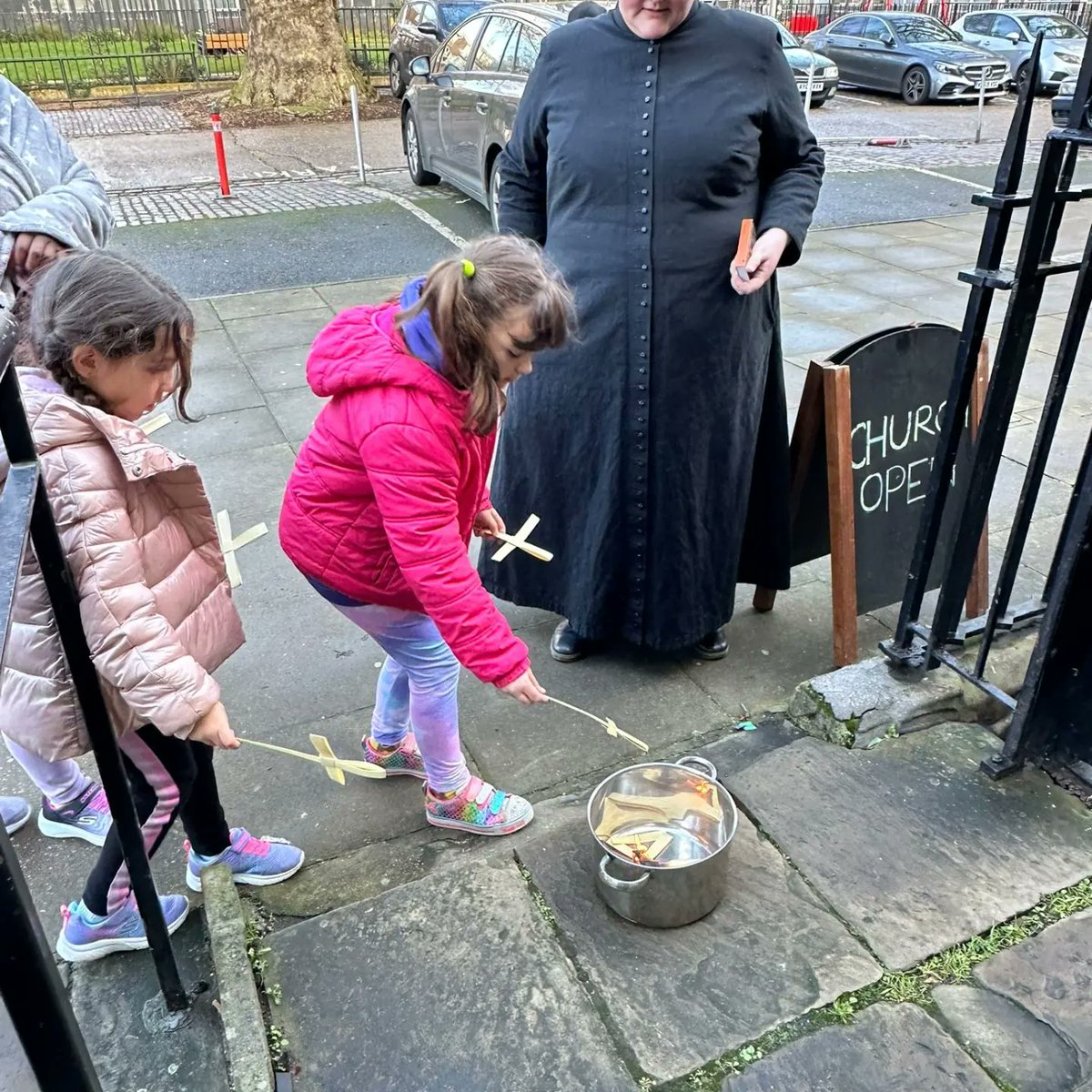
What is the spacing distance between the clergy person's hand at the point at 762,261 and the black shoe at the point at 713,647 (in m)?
1.14

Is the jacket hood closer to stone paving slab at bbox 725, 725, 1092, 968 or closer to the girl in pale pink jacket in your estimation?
the girl in pale pink jacket

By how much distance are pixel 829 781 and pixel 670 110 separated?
1.79 m

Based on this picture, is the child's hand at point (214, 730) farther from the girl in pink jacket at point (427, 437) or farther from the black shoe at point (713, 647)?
the black shoe at point (713, 647)

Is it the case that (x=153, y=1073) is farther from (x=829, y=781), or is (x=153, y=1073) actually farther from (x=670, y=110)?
(x=670, y=110)

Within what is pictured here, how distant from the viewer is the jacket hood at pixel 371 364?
1892mm

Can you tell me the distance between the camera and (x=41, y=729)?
1.74 metres

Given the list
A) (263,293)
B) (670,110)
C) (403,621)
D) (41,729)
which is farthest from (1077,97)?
(263,293)

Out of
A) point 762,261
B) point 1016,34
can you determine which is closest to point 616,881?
point 762,261

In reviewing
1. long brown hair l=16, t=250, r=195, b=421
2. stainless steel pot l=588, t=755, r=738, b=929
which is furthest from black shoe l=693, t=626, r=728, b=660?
long brown hair l=16, t=250, r=195, b=421

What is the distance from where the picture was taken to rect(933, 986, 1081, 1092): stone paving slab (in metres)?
1.81

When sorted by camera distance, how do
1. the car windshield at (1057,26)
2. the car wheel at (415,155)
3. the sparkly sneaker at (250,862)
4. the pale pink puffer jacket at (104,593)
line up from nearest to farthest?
the pale pink puffer jacket at (104,593), the sparkly sneaker at (250,862), the car wheel at (415,155), the car windshield at (1057,26)

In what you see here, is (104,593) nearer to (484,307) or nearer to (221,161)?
(484,307)

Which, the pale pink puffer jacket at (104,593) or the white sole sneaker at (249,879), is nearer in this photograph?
the pale pink puffer jacket at (104,593)

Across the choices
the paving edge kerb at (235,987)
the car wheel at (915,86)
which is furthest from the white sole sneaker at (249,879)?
the car wheel at (915,86)
